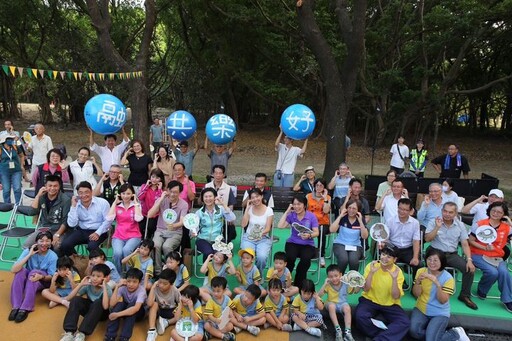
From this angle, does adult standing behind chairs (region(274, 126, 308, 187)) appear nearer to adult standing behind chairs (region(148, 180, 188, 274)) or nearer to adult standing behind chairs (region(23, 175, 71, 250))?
adult standing behind chairs (region(148, 180, 188, 274))

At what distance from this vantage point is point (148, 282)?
14.2 ft

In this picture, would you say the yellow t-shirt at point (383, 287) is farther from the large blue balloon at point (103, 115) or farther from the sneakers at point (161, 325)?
the large blue balloon at point (103, 115)

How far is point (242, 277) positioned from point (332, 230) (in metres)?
1.33

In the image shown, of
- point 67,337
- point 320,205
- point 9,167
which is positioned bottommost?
point 67,337

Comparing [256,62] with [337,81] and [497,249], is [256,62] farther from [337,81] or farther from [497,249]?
[497,249]

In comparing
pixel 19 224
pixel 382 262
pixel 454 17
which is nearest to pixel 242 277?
pixel 382 262

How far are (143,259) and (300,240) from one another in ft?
6.26

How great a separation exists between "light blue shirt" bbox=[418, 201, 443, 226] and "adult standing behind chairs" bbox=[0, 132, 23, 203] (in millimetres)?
6458

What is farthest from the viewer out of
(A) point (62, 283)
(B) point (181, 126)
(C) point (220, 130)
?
(B) point (181, 126)

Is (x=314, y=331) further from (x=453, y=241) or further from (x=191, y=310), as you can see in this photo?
(x=453, y=241)

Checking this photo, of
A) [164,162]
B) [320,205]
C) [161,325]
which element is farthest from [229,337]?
[164,162]

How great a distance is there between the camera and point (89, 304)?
4.12 meters

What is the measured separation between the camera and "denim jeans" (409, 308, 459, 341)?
13.2ft

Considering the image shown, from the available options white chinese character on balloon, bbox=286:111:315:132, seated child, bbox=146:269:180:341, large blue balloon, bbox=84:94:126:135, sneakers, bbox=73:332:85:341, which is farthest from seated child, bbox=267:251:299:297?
large blue balloon, bbox=84:94:126:135
